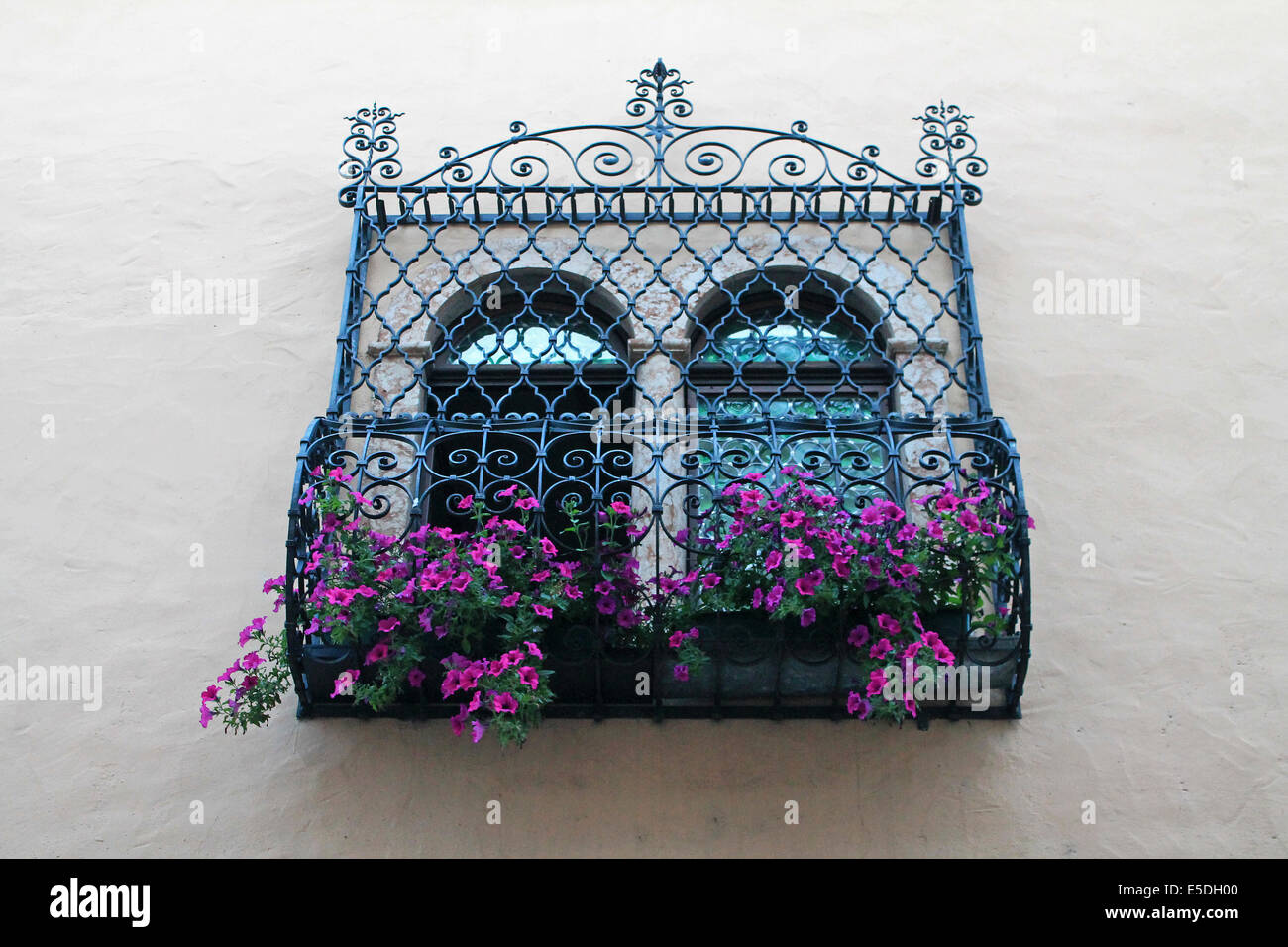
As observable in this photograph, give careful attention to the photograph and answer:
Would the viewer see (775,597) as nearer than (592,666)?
Yes

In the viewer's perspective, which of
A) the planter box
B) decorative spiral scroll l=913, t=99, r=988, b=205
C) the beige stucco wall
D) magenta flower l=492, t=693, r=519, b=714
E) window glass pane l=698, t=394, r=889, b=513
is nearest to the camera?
magenta flower l=492, t=693, r=519, b=714

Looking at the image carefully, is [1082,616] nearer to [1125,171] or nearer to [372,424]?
[1125,171]

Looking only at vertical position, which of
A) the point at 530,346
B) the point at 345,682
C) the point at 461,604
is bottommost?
the point at 345,682

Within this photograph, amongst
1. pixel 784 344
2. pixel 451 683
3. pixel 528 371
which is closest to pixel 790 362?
pixel 784 344

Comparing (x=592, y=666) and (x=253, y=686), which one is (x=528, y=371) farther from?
(x=253, y=686)

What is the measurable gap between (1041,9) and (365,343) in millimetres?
2930

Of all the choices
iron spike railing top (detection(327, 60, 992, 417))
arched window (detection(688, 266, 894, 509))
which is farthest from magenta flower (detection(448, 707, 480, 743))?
iron spike railing top (detection(327, 60, 992, 417))

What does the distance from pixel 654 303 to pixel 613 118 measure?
3.15 feet

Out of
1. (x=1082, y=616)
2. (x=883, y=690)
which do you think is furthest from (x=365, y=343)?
(x=1082, y=616)

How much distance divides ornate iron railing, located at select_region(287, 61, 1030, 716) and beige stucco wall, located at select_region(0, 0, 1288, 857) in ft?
0.59

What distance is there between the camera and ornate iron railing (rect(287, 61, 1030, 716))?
4367 millimetres

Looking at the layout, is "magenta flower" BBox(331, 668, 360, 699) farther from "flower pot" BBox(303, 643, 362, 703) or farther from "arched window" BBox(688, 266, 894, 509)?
"arched window" BBox(688, 266, 894, 509)

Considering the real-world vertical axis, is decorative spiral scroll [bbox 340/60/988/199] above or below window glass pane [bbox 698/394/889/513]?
above

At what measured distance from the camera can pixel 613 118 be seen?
5.23m
